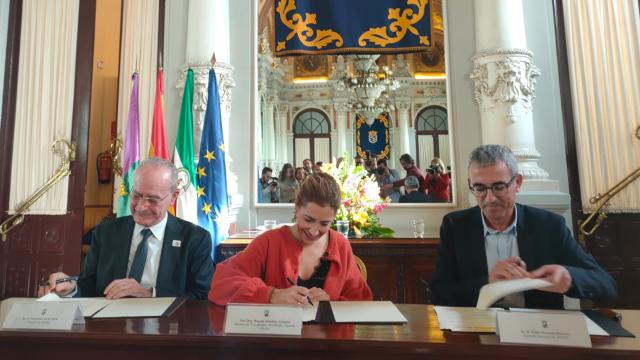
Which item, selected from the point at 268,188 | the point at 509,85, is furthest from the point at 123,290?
the point at 509,85

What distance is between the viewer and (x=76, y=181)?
3.67m

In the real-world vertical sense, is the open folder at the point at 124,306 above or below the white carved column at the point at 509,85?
below

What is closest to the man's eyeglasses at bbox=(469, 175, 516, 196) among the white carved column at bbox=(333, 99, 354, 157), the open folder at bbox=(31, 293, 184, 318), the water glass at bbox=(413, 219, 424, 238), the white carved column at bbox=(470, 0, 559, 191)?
the open folder at bbox=(31, 293, 184, 318)

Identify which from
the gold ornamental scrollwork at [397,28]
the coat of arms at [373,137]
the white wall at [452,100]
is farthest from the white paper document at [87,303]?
the gold ornamental scrollwork at [397,28]

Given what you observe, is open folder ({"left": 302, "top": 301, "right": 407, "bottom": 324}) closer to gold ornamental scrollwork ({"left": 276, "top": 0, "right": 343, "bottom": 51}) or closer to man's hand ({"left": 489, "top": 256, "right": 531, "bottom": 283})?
man's hand ({"left": 489, "top": 256, "right": 531, "bottom": 283})

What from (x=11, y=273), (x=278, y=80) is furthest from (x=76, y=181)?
(x=278, y=80)

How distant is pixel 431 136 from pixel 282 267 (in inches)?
112

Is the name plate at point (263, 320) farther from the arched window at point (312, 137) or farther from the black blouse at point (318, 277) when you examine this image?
the arched window at point (312, 137)

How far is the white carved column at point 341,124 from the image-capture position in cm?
421

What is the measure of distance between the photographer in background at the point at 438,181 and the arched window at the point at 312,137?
3.38 feet

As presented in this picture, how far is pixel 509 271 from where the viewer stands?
136cm

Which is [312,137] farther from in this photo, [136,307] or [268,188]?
[136,307]

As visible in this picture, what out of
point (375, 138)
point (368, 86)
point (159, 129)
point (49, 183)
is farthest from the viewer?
point (368, 86)

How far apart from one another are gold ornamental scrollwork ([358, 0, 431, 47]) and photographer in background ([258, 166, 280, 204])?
1640 millimetres
